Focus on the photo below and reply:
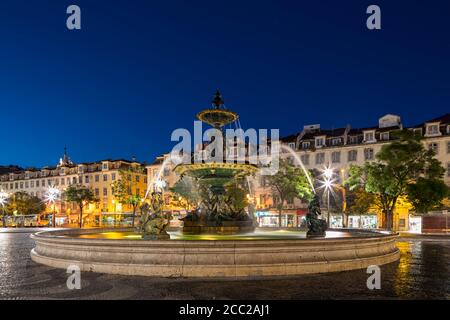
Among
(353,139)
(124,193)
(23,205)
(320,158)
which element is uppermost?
(353,139)

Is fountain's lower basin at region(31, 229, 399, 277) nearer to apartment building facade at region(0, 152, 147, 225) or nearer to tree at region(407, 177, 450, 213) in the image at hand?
tree at region(407, 177, 450, 213)

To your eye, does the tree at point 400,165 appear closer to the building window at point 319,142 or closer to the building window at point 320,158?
the building window at point 320,158

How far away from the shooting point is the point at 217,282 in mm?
9984

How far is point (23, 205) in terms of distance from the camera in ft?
267

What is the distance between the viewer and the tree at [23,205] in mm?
81312

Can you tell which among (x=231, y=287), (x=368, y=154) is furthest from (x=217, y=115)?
(x=368, y=154)

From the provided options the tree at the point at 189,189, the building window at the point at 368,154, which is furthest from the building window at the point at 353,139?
the tree at the point at 189,189

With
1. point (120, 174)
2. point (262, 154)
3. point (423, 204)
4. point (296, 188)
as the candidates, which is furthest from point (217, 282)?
point (120, 174)

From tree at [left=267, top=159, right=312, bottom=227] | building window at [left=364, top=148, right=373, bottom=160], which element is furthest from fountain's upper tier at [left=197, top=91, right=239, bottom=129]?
building window at [left=364, top=148, right=373, bottom=160]

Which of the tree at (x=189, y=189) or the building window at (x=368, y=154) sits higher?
the building window at (x=368, y=154)

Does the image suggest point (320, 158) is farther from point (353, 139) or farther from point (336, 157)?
point (353, 139)

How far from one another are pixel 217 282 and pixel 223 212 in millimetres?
8198
